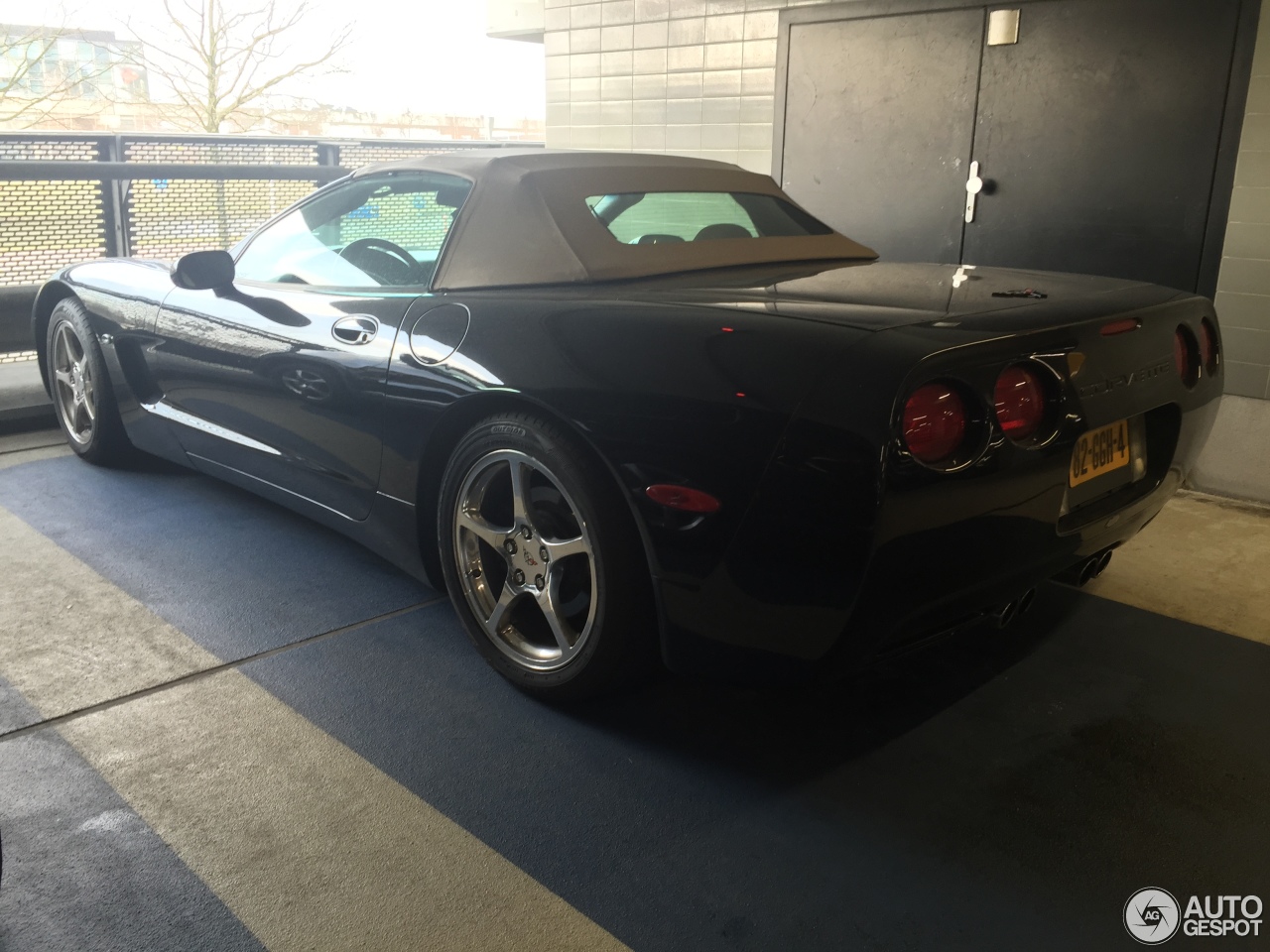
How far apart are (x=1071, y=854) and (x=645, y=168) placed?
206 centimetres

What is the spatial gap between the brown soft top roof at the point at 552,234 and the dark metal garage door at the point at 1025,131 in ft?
7.55

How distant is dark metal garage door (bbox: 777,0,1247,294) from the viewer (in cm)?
440

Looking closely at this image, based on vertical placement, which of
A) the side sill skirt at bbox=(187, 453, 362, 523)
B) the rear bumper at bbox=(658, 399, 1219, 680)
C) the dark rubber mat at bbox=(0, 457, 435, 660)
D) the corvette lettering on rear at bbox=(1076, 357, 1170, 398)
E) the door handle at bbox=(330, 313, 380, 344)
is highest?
the corvette lettering on rear at bbox=(1076, 357, 1170, 398)

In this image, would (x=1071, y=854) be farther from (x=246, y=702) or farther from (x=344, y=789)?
(x=246, y=702)

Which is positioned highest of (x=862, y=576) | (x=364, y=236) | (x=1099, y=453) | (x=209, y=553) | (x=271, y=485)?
(x=364, y=236)

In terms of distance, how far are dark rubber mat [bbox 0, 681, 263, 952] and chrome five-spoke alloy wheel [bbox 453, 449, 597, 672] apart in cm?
86

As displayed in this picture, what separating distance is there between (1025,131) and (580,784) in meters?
4.05

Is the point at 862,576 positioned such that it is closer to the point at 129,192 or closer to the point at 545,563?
the point at 545,563

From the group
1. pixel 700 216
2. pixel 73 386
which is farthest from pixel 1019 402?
pixel 73 386

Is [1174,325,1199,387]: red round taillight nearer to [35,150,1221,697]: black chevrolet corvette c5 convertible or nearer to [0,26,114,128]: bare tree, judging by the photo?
[35,150,1221,697]: black chevrolet corvette c5 convertible

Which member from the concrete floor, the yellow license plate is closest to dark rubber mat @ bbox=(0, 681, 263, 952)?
the concrete floor

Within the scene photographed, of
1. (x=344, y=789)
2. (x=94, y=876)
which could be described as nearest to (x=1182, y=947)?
(x=344, y=789)

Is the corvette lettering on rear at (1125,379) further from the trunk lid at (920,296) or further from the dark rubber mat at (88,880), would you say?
the dark rubber mat at (88,880)

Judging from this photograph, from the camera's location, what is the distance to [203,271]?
322 centimetres
